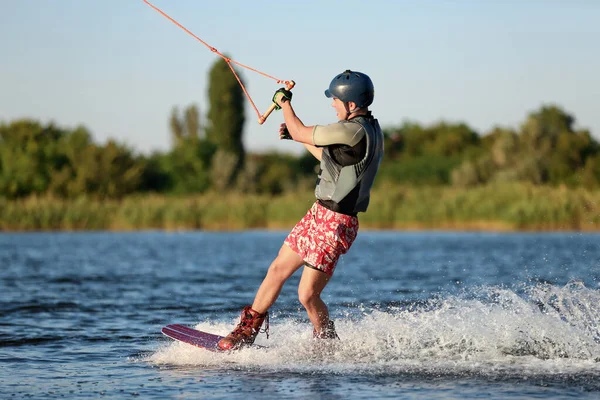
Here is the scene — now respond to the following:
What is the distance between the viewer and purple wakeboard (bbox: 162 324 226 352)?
7.38 meters

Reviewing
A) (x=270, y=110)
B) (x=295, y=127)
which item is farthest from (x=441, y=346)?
(x=270, y=110)

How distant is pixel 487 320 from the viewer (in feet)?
26.7

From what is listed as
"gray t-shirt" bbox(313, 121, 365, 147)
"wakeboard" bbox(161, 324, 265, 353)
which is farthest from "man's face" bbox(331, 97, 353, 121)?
"wakeboard" bbox(161, 324, 265, 353)

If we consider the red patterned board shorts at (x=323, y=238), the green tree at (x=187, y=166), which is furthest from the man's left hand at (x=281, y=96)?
the green tree at (x=187, y=166)

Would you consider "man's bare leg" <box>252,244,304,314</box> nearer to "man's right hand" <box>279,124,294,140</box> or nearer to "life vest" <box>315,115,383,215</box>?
"life vest" <box>315,115,383,215</box>

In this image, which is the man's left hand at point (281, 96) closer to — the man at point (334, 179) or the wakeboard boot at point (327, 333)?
the man at point (334, 179)

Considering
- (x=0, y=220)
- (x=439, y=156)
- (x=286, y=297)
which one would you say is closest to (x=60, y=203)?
(x=0, y=220)

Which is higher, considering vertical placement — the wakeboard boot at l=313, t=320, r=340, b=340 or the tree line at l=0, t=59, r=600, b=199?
the tree line at l=0, t=59, r=600, b=199

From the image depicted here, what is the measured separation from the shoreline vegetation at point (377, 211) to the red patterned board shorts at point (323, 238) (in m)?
24.0

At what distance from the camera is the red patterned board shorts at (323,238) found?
23.0ft

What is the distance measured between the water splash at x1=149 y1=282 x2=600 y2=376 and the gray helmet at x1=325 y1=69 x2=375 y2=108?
1787 mm

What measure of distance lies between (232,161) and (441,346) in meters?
58.6

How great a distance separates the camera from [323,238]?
7.00m

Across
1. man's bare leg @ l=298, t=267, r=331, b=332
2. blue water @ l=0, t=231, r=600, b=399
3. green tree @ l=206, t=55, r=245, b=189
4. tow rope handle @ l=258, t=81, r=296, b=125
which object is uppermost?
green tree @ l=206, t=55, r=245, b=189
